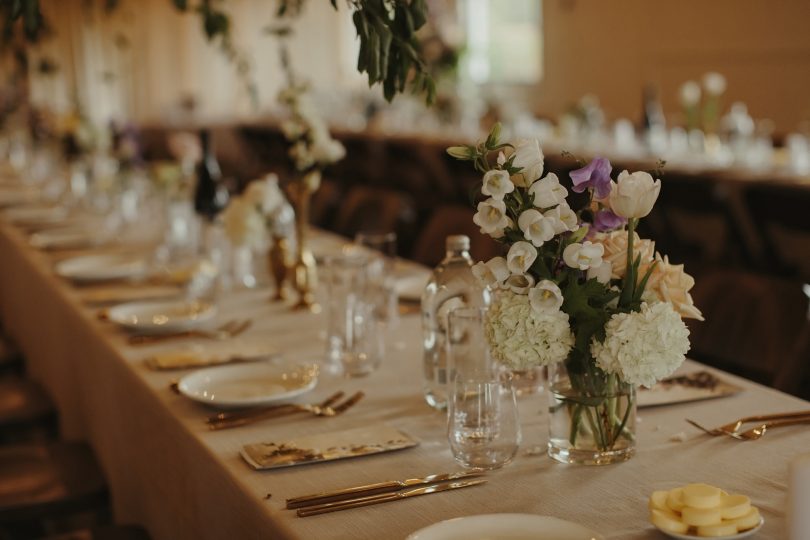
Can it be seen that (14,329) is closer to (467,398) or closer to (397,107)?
(467,398)

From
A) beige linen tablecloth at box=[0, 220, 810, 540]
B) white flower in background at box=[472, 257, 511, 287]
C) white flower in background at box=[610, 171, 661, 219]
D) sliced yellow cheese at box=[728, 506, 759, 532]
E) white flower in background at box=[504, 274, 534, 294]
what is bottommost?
beige linen tablecloth at box=[0, 220, 810, 540]

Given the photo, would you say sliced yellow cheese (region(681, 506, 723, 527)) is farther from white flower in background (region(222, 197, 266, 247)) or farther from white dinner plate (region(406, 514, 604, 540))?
white flower in background (region(222, 197, 266, 247))

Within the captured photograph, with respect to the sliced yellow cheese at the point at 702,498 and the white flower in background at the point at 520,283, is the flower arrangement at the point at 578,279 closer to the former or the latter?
the white flower in background at the point at 520,283

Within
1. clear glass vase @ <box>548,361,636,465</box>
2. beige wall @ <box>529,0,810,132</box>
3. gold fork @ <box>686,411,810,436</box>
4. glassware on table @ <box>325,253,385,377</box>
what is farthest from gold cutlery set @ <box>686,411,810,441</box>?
beige wall @ <box>529,0,810,132</box>

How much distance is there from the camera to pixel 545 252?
1.56m

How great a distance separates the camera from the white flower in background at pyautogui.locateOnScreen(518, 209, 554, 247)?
1.52 metres

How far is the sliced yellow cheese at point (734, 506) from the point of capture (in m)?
1.33

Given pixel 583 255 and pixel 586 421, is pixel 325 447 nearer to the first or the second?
pixel 586 421

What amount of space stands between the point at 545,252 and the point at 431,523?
0.41 m

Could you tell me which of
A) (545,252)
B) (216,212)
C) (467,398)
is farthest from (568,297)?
(216,212)

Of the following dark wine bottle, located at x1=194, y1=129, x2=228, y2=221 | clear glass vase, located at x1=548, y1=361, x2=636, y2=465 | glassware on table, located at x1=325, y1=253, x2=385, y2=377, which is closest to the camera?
clear glass vase, located at x1=548, y1=361, x2=636, y2=465

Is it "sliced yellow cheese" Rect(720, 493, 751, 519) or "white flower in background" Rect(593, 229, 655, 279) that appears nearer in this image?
"sliced yellow cheese" Rect(720, 493, 751, 519)

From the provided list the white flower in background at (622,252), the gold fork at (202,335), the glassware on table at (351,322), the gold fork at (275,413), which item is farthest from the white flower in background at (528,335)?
the gold fork at (202,335)

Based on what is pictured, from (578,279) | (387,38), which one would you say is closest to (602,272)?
(578,279)
